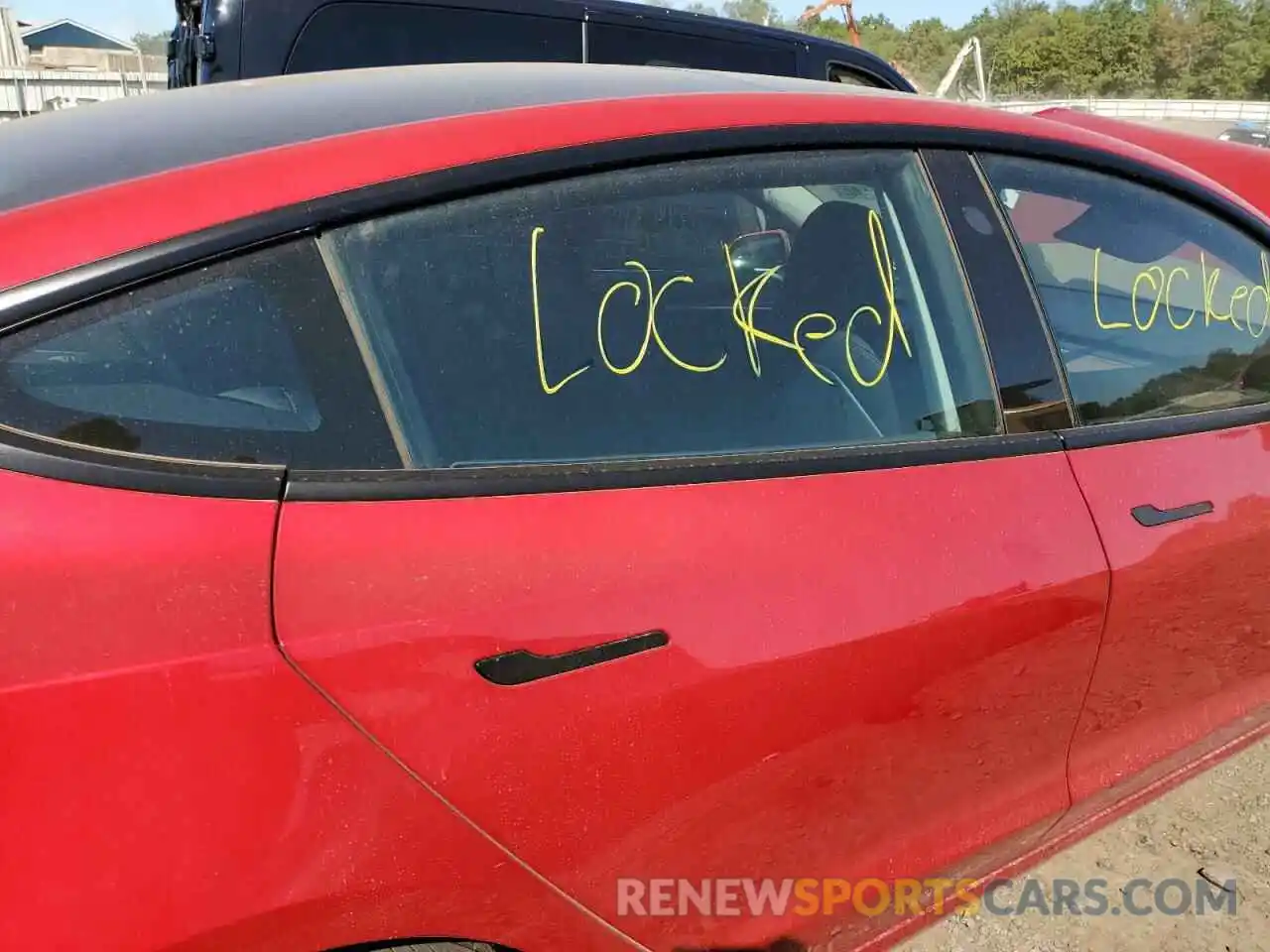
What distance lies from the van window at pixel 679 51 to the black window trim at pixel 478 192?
13.7 ft

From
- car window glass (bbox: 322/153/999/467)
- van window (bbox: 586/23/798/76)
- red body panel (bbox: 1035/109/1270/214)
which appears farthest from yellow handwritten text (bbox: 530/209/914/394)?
van window (bbox: 586/23/798/76)

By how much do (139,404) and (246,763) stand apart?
40 cm

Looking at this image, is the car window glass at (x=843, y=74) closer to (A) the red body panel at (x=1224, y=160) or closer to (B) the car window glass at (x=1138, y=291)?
(A) the red body panel at (x=1224, y=160)

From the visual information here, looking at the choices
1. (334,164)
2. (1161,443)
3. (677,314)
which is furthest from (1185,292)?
(334,164)

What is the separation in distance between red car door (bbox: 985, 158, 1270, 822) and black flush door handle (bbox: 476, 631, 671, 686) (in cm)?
90

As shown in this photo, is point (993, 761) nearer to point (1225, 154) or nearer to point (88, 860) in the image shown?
point (88, 860)

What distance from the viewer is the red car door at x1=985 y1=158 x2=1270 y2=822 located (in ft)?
6.00

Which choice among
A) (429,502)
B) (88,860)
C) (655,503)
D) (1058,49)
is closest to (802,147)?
(655,503)

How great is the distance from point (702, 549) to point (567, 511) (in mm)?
195

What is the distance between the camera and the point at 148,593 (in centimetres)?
105

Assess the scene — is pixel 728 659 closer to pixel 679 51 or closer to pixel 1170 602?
pixel 1170 602

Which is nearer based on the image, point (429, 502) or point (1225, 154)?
point (429, 502)

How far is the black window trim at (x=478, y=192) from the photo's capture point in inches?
42.1

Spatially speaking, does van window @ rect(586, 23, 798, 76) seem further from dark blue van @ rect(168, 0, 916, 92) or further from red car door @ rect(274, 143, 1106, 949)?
red car door @ rect(274, 143, 1106, 949)
